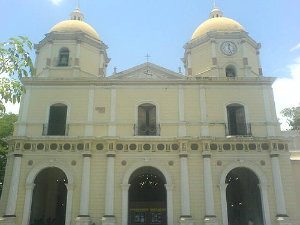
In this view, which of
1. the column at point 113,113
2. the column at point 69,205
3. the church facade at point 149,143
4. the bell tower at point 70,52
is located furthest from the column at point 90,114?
the column at point 69,205

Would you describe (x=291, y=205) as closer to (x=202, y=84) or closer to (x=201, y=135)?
(x=201, y=135)

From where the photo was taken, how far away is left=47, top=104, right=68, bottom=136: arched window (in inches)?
876

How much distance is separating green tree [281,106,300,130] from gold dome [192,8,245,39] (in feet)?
41.8

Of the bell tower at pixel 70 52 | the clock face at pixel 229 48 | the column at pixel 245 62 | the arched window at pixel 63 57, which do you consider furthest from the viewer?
the clock face at pixel 229 48

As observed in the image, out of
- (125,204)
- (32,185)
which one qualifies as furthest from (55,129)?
(125,204)

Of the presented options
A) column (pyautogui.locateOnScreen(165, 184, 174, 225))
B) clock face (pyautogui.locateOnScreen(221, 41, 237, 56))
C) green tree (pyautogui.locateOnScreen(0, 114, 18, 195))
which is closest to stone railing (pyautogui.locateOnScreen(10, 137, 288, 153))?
column (pyautogui.locateOnScreen(165, 184, 174, 225))

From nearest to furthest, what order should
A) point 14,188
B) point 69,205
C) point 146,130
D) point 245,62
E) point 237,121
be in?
point 69,205 < point 14,188 < point 146,130 < point 237,121 < point 245,62

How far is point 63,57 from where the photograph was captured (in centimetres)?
2483

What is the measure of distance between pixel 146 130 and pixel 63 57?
8.32 meters

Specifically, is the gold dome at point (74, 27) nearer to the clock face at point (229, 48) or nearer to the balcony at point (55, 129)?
the balcony at point (55, 129)

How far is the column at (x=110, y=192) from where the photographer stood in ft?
64.9

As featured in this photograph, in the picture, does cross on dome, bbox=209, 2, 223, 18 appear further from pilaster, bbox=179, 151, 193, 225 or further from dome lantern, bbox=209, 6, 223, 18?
pilaster, bbox=179, 151, 193, 225

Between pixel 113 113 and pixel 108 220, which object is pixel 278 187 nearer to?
pixel 108 220

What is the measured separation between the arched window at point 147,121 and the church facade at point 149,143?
7 cm
